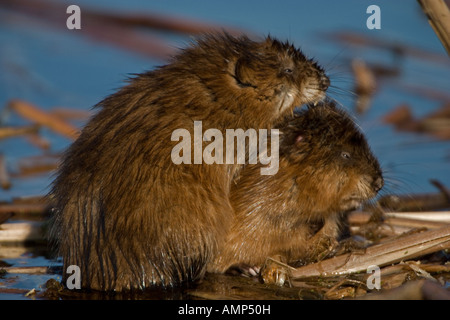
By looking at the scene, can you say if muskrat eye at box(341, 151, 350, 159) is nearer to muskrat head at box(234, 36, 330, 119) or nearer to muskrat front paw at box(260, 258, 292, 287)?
muskrat head at box(234, 36, 330, 119)

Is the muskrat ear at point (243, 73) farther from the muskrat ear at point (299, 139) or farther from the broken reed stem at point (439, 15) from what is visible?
the broken reed stem at point (439, 15)

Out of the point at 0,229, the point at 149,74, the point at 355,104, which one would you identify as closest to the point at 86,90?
the point at 355,104

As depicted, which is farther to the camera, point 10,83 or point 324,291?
point 10,83

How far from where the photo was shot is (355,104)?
9.30 meters

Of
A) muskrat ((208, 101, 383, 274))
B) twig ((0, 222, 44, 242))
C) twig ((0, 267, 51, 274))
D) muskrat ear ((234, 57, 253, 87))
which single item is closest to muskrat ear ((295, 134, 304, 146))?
muskrat ((208, 101, 383, 274))

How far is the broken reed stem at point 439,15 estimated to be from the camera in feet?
15.1

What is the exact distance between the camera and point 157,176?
4.39 metres

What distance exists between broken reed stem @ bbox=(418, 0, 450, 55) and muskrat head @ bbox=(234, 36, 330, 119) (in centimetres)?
73

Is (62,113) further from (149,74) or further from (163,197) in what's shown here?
(163,197)

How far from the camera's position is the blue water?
8719 millimetres

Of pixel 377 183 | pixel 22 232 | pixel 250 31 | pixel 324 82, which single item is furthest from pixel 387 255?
pixel 250 31
